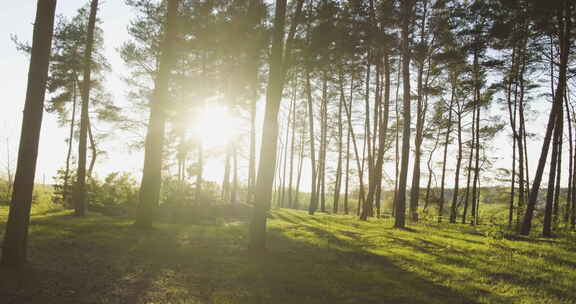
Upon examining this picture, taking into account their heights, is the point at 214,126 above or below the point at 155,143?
above

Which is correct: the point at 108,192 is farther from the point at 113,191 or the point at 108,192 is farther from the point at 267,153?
the point at 267,153

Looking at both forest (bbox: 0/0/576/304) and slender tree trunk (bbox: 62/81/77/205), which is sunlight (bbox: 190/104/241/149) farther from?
slender tree trunk (bbox: 62/81/77/205)

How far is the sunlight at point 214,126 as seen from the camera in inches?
755

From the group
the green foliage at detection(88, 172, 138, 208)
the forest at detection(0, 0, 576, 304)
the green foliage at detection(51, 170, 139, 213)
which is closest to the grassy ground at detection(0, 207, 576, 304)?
the forest at detection(0, 0, 576, 304)

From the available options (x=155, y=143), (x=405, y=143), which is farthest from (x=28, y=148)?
(x=405, y=143)

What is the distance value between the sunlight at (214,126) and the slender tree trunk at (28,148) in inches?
542

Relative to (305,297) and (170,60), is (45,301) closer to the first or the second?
(305,297)

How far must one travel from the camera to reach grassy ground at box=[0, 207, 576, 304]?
4.59 metres

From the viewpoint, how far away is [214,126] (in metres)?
20.2

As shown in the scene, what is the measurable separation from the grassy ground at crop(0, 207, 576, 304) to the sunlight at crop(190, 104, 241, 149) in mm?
10716

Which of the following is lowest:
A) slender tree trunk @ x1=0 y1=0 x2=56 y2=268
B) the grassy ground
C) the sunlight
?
the grassy ground

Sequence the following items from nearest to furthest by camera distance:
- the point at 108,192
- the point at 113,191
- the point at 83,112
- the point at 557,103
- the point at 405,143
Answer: the point at 557,103 → the point at 83,112 → the point at 405,143 → the point at 108,192 → the point at 113,191

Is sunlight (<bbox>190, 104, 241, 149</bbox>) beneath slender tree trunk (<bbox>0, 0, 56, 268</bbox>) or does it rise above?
above

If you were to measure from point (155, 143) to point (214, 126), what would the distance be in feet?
35.9
